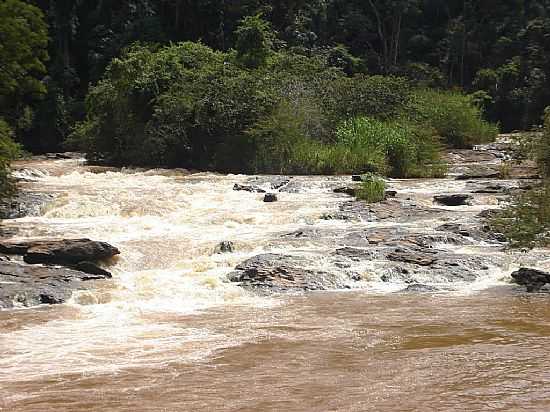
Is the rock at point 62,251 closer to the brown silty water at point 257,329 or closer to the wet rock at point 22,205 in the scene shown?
the brown silty water at point 257,329

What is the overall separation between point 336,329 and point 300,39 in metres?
35.7

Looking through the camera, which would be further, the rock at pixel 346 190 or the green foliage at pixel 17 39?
the green foliage at pixel 17 39

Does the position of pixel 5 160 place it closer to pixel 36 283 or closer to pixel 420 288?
pixel 36 283

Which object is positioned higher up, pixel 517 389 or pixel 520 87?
pixel 520 87

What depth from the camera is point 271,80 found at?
2758cm

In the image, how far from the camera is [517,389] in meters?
6.97

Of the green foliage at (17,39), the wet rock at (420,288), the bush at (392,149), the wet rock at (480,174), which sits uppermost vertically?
the green foliage at (17,39)

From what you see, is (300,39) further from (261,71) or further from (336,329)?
(336,329)

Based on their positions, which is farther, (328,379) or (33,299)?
(33,299)

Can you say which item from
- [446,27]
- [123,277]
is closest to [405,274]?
[123,277]

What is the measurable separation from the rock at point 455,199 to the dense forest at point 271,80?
5.84m

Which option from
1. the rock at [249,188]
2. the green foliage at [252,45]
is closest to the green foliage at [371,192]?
the rock at [249,188]

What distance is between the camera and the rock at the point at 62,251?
42.8ft

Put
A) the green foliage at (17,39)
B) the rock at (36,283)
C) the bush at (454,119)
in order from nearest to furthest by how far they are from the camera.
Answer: the rock at (36,283)
the green foliage at (17,39)
the bush at (454,119)
